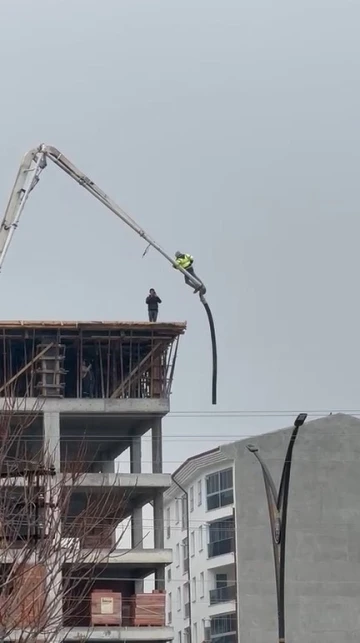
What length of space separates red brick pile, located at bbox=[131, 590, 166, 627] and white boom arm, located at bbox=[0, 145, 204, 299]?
13.7 meters

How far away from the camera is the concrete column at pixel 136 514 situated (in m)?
57.8

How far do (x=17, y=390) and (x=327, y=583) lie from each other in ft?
76.1

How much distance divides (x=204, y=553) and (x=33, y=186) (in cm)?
4639

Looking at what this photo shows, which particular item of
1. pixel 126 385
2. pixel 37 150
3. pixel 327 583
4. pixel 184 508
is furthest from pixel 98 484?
pixel 184 508

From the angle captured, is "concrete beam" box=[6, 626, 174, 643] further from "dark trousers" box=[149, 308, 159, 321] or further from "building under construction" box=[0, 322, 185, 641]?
"dark trousers" box=[149, 308, 159, 321]

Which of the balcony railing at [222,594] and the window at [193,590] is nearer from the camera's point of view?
the balcony railing at [222,594]

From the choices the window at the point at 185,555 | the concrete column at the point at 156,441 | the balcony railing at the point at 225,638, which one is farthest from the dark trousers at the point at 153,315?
the window at the point at 185,555

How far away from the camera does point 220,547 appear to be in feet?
272

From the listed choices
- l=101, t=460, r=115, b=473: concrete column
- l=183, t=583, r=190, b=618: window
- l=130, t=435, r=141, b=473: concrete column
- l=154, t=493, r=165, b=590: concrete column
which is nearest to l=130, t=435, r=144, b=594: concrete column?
l=130, t=435, r=141, b=473: concrete column

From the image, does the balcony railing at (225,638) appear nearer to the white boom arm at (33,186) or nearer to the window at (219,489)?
the window at (219,489)

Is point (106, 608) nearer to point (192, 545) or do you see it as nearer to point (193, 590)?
point (193, 590)

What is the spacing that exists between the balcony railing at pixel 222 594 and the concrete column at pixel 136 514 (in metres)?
19.7

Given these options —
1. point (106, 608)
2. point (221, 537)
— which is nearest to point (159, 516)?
point (106, 608)

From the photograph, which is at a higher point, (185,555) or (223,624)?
(185,555)
